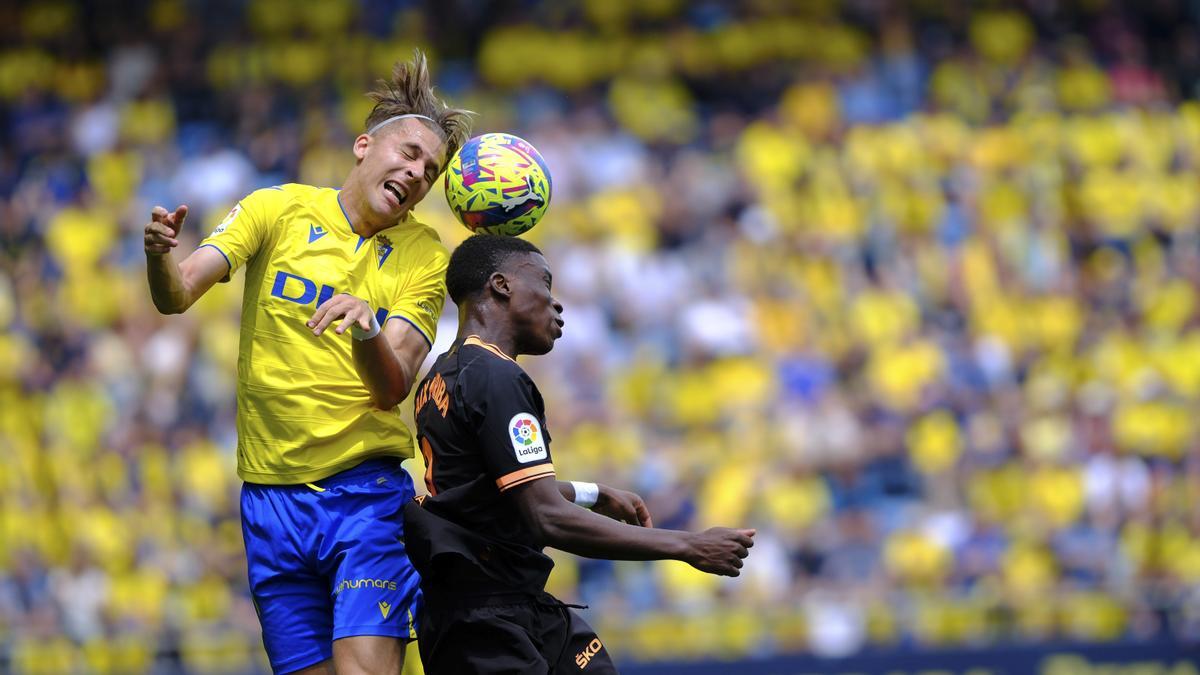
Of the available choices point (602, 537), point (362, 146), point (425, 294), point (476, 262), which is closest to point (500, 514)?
point (602, 537)

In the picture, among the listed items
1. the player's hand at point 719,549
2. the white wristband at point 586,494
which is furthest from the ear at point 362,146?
the player's hand at point 719,549

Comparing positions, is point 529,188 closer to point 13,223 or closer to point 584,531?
point 584,531

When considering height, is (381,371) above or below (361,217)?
below

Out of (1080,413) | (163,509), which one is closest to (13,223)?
(163,509)

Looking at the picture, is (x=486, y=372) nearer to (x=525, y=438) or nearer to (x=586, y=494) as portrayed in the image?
(x=525, y=438)

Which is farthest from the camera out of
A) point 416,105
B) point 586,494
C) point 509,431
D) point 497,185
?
point 416,105

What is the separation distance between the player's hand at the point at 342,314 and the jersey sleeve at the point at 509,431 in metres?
0.40

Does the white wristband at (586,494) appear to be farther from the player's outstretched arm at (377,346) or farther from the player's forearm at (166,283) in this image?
the player's forearm at (166,283)

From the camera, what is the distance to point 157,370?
12.4 m

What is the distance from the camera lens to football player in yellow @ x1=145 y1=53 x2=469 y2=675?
17.8 feet

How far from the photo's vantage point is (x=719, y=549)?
187 inches

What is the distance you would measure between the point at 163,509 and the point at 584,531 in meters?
7.69

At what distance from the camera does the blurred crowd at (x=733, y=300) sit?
37.2ft

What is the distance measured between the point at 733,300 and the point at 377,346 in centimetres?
829
